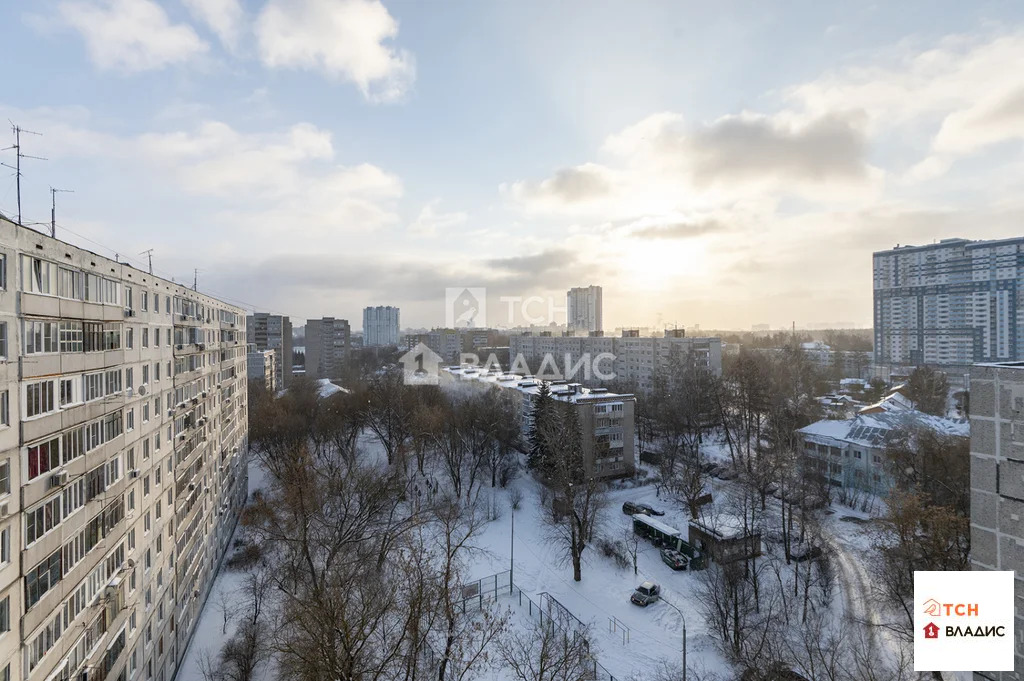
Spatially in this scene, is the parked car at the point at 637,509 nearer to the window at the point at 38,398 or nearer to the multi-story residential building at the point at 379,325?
the window at the point at 38,398

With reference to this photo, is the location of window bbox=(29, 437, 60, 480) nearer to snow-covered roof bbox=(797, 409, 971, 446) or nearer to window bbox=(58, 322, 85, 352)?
window bbox=(58, 322, 85, 352)

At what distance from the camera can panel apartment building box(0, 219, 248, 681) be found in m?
7.53

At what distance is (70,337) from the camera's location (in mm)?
9352

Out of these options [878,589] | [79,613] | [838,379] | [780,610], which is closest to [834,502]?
[878,589]

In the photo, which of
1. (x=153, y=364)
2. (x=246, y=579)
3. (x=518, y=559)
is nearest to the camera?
(x=153, y=364)

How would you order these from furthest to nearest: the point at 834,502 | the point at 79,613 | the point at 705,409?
the point at 705,409
the point at 834,502
the point at 79,613

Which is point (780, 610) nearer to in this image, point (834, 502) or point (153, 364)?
point (834, 502)

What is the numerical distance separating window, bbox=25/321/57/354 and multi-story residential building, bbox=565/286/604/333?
3087 inches

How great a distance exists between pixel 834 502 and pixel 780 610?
13409 millimetres

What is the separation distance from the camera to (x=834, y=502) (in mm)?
27578

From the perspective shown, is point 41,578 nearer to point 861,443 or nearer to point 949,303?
point 861,443

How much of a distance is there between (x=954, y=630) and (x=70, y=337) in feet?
61.3

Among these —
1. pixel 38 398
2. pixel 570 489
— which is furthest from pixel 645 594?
pixel 38 398

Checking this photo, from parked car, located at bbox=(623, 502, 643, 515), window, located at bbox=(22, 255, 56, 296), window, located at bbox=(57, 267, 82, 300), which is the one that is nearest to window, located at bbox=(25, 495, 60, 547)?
window, located at bbox=(22, 255, 56, 296)
